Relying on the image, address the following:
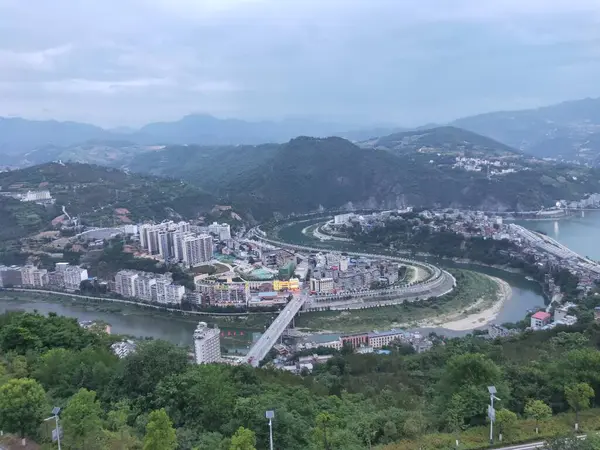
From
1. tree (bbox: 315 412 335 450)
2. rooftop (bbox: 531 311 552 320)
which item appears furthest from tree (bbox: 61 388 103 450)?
rooftop (bbox: 531 311 552 320)

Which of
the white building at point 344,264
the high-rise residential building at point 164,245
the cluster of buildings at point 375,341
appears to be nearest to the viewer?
the cluster of buildings at point 375,341

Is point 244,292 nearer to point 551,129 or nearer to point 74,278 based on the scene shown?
point 74,278

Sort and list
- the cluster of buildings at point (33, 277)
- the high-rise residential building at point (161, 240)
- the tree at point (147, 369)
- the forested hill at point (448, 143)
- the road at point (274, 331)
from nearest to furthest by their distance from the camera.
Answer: the tree at point (147, 369) → the road at point (274, 331) → the cluster of buildings at point (33, 277) → the high-rise residential building at point (161, 240) → the forested hill at point (448, 143)

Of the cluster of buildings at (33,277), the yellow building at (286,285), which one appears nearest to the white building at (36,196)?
the cluster of buildings at (33,277)

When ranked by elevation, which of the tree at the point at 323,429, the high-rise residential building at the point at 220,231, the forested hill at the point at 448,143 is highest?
the forested hill at the point at 448,143

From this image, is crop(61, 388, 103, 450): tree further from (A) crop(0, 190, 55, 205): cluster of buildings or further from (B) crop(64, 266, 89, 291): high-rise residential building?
(A) crop(0, 190, 55, 205): cluster of buildings

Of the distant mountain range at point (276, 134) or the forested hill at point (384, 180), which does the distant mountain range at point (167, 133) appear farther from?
the forested hill at point (384, 180)

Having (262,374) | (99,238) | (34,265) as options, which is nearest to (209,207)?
(99,238)

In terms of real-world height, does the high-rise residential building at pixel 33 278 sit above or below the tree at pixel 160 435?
below
